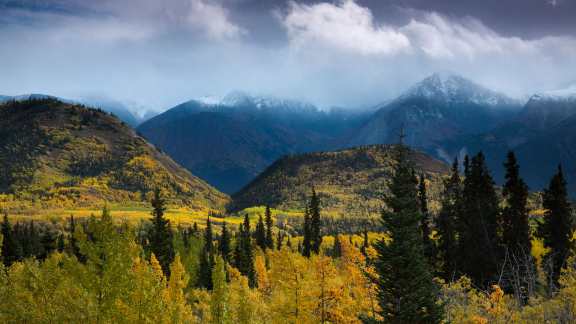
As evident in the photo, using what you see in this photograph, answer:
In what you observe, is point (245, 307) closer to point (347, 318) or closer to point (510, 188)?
point (347, 318)

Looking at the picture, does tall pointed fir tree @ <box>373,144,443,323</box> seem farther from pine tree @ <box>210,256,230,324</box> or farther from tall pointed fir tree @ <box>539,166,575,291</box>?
tall pointed fir tree @ <box>539,166,575,291</box>

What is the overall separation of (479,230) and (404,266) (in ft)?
132

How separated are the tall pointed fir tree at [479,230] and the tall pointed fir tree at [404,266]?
35757 millimetres

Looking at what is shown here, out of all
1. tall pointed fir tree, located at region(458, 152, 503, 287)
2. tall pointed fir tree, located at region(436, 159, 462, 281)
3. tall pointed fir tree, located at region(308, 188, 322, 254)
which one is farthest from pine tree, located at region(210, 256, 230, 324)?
tall pointed fir tree, located at region(308, 188, 322, 254)

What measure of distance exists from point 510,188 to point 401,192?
36.9 m

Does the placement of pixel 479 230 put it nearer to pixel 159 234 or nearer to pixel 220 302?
pixel 220 302

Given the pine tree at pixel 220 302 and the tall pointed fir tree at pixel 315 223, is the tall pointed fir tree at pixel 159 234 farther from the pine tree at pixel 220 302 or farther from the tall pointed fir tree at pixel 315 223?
the pine tree at pixel 220 302

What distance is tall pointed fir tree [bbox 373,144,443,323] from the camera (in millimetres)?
29984

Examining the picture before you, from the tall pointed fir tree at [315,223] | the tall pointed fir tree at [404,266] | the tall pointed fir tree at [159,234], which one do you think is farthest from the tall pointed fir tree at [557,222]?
the tall pointed fir tree at [159,234]

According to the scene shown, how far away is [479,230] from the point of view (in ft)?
216

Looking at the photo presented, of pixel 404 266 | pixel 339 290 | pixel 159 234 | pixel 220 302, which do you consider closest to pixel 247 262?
pixel 159 234

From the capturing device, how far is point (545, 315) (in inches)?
1335

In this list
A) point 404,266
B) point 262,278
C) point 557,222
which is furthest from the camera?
point 262,278

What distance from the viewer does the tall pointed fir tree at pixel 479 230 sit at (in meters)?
64.1
